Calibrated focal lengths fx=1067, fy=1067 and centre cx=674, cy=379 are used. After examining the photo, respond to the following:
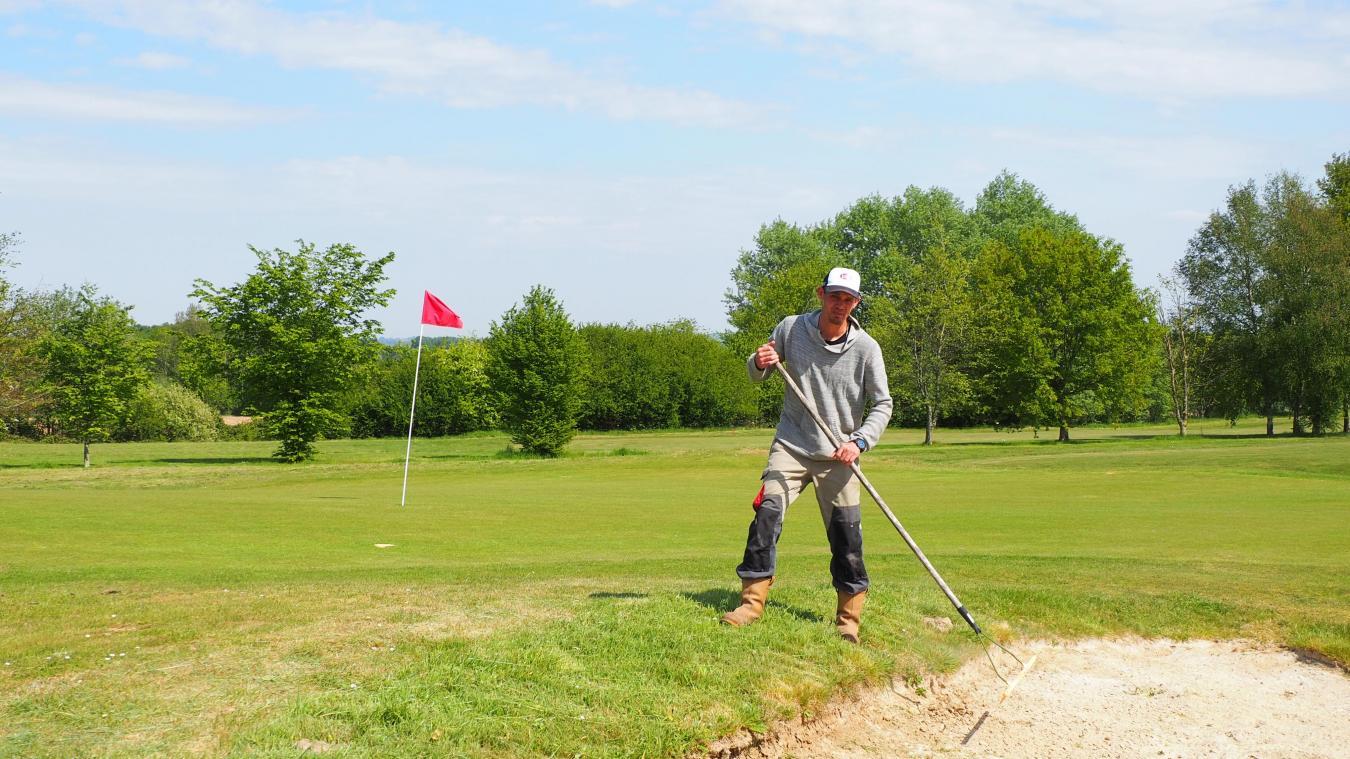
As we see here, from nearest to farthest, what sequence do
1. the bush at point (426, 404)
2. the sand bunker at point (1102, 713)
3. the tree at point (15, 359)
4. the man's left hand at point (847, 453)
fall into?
the sand bunker at point (1102, 713), the man's left hand at point (847, 453), the tree at point (15, 359), the bush at point (426, 404)

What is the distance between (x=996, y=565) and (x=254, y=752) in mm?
10029

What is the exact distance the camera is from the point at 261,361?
4388 centimetres

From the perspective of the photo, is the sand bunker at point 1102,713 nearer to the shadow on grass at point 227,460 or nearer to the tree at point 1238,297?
the shadow on grass at point 227,460

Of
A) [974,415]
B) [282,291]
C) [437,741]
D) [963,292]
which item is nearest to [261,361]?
[282,291]

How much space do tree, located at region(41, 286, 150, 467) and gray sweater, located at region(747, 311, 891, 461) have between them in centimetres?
4371

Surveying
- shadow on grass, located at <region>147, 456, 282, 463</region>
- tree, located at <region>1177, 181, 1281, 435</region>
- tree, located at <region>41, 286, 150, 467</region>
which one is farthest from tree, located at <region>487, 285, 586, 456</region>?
tree, located at <region>1177, 181, 1281, 435</region>

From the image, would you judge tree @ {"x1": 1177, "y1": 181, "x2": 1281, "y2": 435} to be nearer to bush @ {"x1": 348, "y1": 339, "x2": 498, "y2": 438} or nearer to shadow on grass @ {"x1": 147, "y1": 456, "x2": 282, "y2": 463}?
bush @ {"x1": 348, "y1": 339, "x2": 498, "y2": 438}

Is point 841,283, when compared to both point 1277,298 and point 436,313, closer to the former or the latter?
point 436,313

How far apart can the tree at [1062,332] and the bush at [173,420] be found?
54925 millimetres

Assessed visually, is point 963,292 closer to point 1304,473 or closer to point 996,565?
point 1304,473

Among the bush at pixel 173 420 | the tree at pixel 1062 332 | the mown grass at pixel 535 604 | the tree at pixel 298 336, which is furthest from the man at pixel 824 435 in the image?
the bush at pixel 173 420

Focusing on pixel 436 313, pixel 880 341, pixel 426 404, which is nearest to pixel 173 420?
pixel 426 404

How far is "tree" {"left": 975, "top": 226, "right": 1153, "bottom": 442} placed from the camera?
58219 millimetres

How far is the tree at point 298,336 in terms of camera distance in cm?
4375
